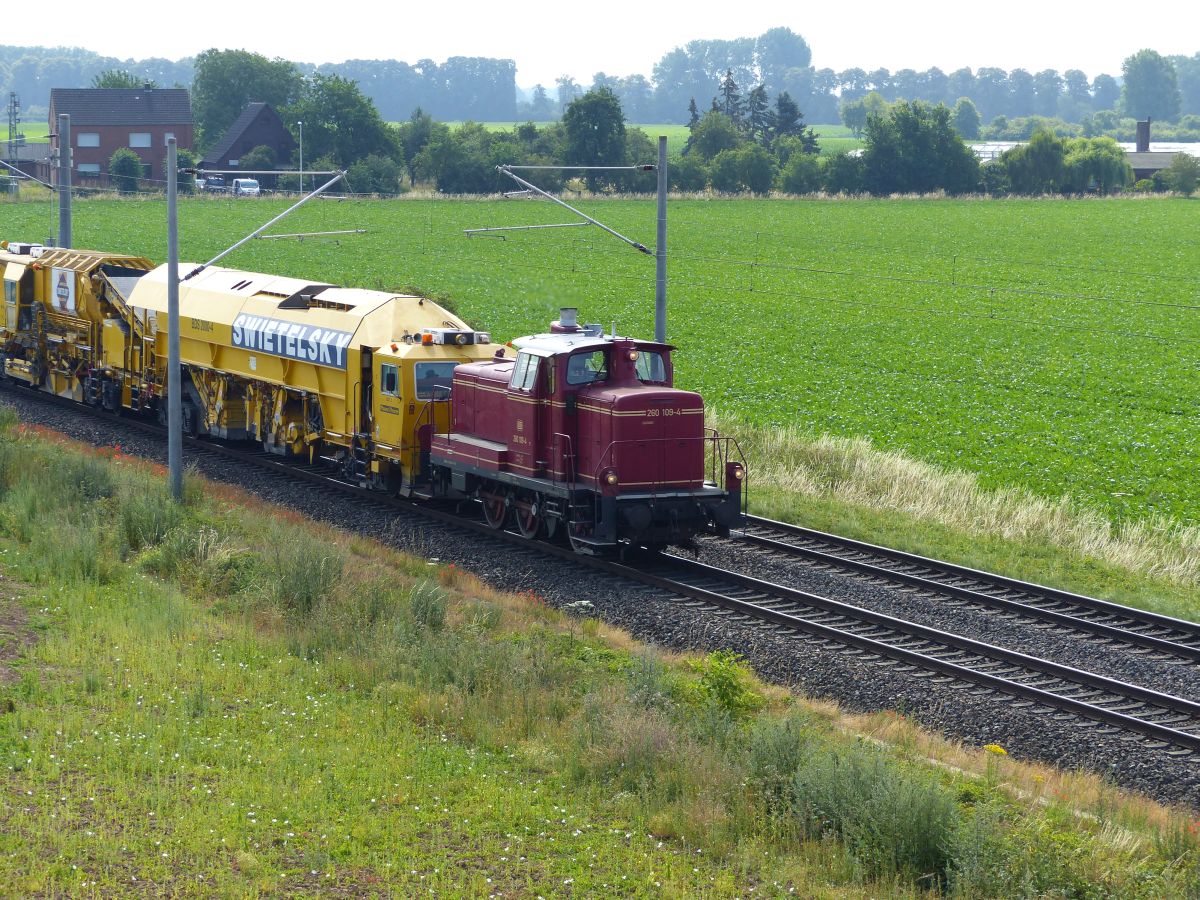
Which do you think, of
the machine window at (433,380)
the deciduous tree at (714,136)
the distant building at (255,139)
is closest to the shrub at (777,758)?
the machine window at (433,380)

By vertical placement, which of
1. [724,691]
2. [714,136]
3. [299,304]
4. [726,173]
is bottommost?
[724,691]

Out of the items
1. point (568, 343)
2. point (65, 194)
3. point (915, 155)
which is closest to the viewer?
point (568, 343)

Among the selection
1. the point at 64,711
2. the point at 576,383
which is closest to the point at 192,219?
the point at 576,383

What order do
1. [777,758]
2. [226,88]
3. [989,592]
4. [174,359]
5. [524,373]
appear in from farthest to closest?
[226,88] < [174,359] < [524,373] < [989,592] < [777,758]

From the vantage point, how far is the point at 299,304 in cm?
2633

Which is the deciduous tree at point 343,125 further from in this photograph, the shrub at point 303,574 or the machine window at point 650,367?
the shrub at point 303,574

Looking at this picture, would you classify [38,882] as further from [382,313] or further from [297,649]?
[382,313]

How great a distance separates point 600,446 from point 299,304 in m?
9.22

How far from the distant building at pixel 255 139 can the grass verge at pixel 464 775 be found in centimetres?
10039

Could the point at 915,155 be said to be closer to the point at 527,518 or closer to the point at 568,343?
the point at 527,518

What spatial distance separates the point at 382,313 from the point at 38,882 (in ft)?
51.6

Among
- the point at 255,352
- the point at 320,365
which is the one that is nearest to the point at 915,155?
the point at 255,352

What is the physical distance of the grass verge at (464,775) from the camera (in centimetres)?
995

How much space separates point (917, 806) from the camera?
10289mm
